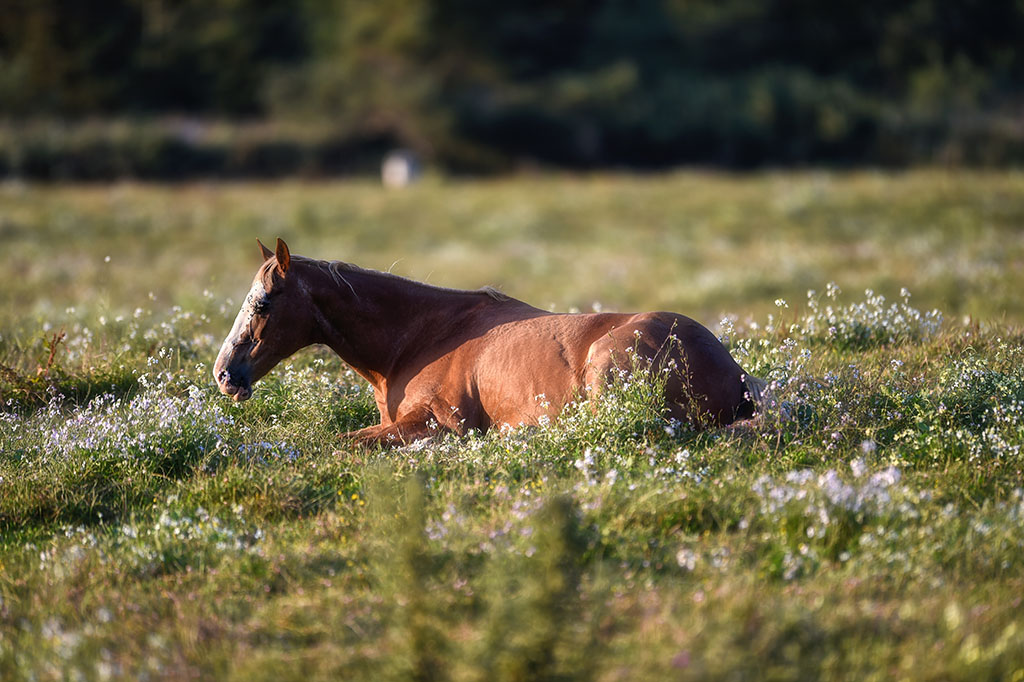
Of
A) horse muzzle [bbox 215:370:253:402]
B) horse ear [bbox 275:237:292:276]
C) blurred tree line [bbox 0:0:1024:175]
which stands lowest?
horse muzzle [bbox 215:370:253:402]

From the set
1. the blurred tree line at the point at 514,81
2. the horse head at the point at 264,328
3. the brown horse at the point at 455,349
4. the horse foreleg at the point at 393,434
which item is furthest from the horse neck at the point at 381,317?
the blurred tree line at the point at 514,81

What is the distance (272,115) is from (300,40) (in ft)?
39.9

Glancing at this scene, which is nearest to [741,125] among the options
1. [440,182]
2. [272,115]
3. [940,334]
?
[440,182]

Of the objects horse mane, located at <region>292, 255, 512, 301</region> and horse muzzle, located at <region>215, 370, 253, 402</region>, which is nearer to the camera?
horse muzzle, located at <region>215, 370, 253, 402</region>

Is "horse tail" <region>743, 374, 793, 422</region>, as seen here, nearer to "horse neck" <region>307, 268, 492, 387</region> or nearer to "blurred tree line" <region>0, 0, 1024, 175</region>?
"horse neck" <region>307, 268, 492, 387</region>

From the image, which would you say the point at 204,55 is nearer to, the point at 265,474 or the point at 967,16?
the point at 967,16

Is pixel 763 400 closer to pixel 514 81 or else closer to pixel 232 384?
pixel 232 384

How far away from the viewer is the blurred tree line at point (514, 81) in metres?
43.1

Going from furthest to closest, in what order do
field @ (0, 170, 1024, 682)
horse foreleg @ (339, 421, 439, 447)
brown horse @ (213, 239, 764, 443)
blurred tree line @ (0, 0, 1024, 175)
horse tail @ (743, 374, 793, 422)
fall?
blurred tree line @ (0, 0, 1024, 175) < horse foreleg @ (339, 421, 439, 447) < brown horse @ (213, 239, 764, 443) < horse tail @ (743, 374, 793, 422) < field @ (0, 170, 1024, 682)

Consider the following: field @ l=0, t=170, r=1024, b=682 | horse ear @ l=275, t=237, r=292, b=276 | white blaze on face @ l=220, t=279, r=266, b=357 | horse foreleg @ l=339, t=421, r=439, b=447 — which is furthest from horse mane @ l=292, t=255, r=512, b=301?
horse foreleg @ l=339, t=421, r=439, b=447

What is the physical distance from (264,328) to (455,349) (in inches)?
59.4

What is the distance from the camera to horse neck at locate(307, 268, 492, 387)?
7977mm

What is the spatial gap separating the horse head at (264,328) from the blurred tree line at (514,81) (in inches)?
1281

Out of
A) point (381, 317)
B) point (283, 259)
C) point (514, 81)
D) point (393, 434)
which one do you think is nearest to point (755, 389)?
point (393, 434)
